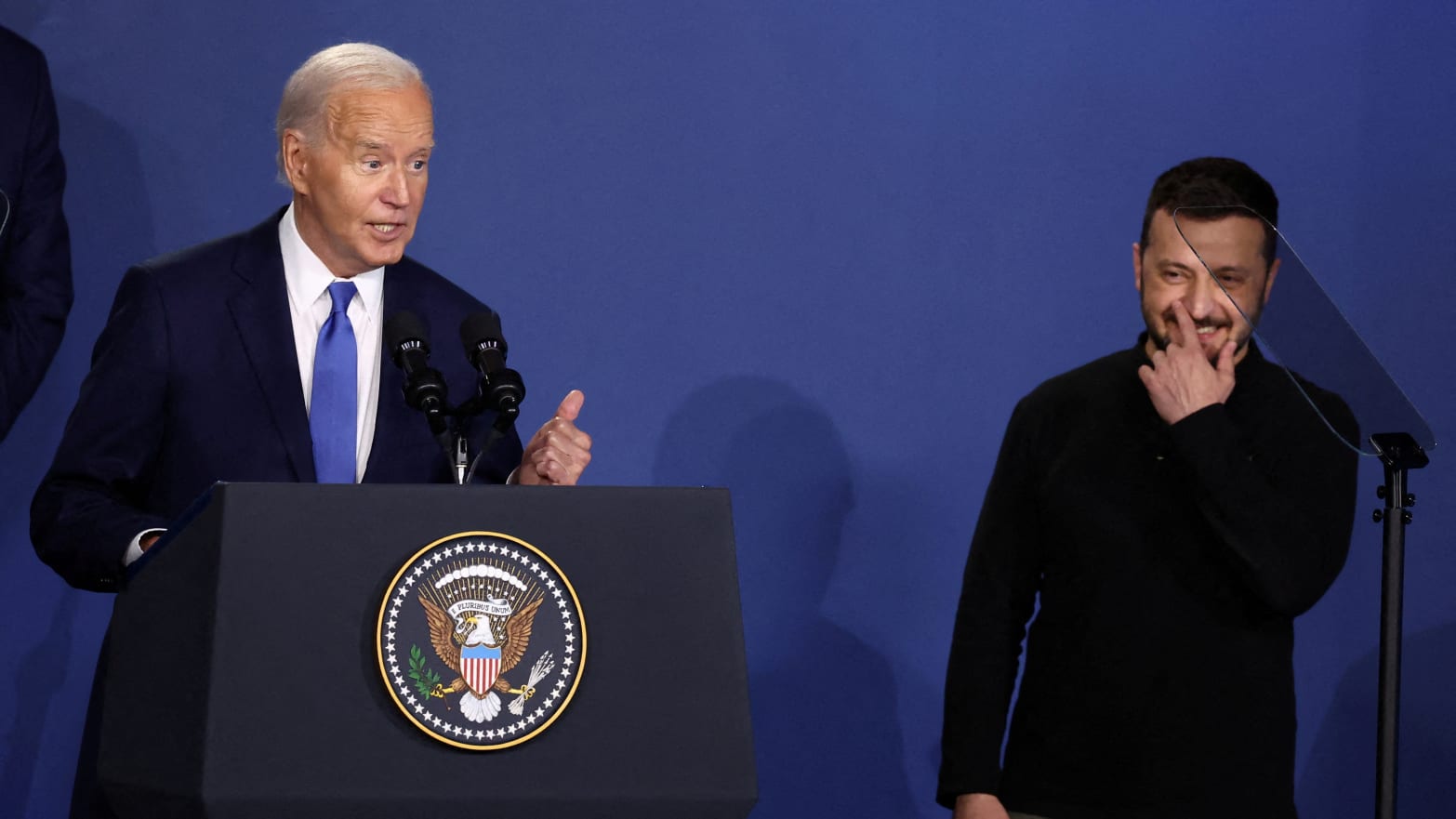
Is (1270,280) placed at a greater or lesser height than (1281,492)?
greater

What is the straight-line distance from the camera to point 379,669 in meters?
1.40

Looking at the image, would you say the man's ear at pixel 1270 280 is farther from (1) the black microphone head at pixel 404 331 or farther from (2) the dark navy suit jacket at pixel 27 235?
(2) the dark navy suit jacket at pixel 27 235

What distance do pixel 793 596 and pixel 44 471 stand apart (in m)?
1.43

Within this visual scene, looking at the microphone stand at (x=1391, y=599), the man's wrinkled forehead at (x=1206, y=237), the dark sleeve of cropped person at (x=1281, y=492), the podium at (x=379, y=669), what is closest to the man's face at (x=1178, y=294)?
the man's wrinkled forehead at (x=1206, y=237)

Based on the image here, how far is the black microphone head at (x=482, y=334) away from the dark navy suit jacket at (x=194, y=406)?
0.98 ft

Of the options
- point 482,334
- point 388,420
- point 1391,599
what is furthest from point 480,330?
point 1391,599

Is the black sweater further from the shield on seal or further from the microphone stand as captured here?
the shield on seal

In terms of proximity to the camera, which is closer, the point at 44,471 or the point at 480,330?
the point at 480,330

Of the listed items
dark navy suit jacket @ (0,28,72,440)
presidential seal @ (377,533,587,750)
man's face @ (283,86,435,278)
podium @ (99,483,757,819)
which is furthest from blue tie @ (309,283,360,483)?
dark navy suit jacket @ (0,28,72,440)

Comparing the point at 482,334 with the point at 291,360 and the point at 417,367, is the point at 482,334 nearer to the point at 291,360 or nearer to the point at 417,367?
the point at 417,367

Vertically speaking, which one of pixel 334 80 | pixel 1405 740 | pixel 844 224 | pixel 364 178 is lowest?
pixel 1405 740

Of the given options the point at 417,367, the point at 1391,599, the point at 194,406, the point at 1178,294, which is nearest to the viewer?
the point at 1391,599

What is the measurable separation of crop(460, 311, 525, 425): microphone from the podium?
0.70 ft

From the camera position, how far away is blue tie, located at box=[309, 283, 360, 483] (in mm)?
2016
